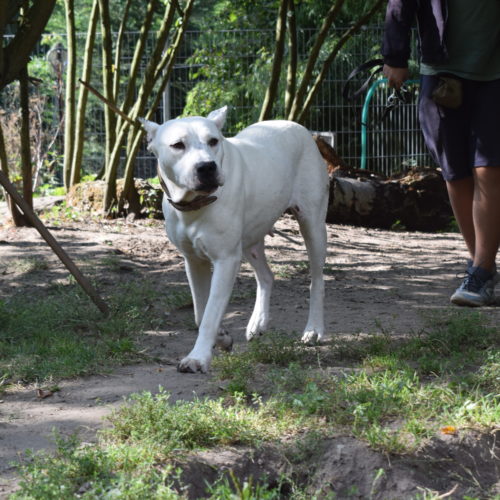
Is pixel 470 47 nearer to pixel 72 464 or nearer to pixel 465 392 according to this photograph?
pixel 465 392

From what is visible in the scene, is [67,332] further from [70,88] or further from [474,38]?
[70,88]

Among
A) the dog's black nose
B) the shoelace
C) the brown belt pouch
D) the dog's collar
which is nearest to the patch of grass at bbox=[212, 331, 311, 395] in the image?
the dog's collar

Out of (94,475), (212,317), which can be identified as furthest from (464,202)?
(94,475)

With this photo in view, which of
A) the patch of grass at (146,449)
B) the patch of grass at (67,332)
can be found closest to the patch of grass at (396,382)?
the patch of grass at (146,449)

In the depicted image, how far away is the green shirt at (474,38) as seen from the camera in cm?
502

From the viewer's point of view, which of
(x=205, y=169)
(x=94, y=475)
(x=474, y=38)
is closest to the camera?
(x=94, y=475)

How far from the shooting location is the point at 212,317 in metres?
4.27

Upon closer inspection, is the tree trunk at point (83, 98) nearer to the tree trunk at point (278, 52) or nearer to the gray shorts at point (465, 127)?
the tree trunk at point (278, 52)

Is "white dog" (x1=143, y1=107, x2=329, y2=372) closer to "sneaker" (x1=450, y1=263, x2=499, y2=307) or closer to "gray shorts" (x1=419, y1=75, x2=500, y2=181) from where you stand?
"gray shorts" (x1=419, y1=75, x2=500, y2=181)

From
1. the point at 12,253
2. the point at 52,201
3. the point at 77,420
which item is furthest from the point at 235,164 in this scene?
the point at 52,201

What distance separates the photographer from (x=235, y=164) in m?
4.46

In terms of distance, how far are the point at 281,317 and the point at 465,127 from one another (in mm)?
1599

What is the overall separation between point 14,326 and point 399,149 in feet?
35.3

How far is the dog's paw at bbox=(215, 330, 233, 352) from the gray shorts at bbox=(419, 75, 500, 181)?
1703 mm
